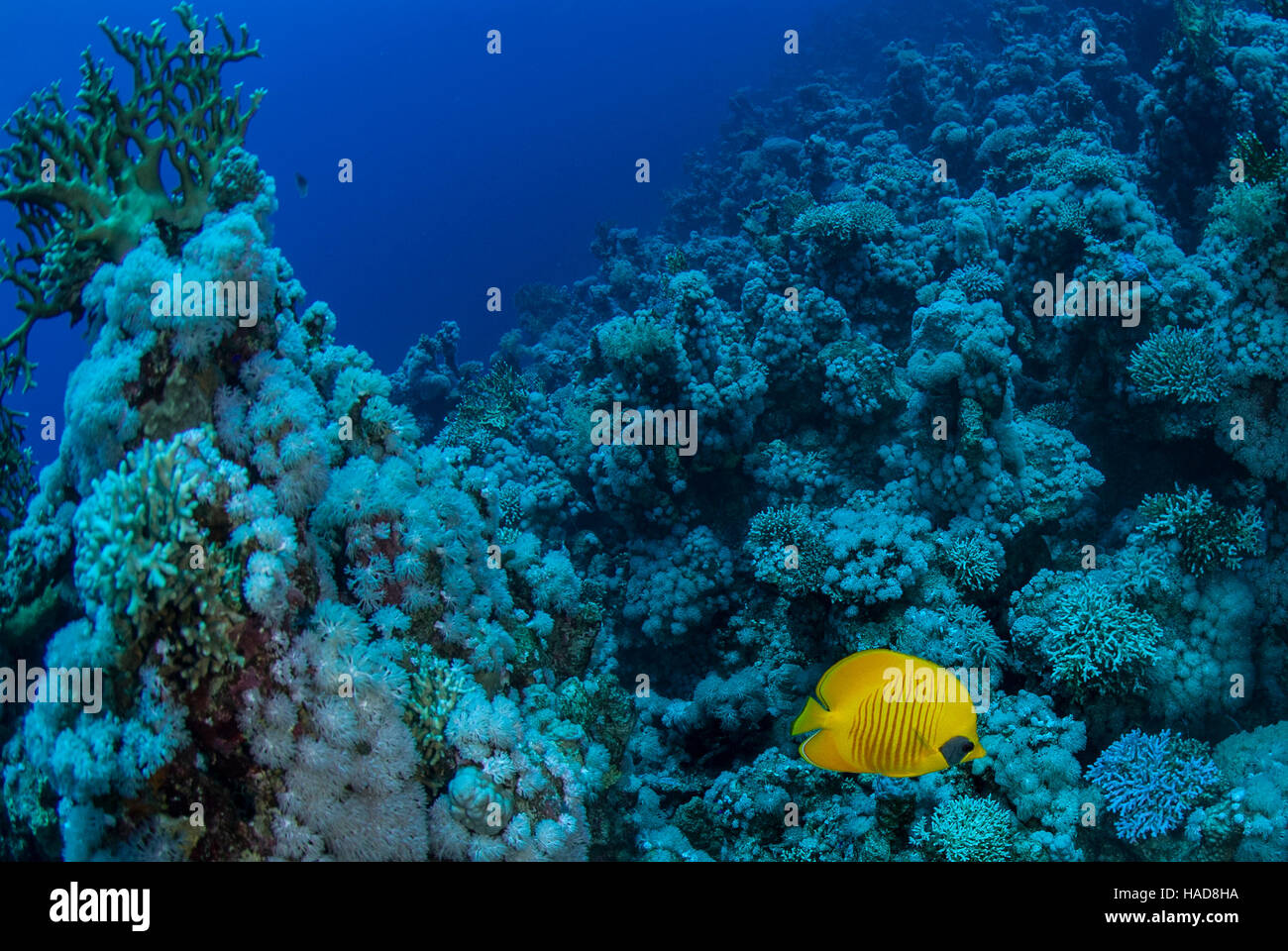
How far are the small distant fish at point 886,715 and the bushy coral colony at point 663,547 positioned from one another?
62.9 inches

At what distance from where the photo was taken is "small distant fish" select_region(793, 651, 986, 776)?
239cm

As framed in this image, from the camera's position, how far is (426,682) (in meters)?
3.33

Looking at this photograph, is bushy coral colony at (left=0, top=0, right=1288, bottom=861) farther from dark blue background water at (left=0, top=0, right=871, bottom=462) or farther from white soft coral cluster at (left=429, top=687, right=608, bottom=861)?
dark blue background water at (left=0, top=0, right=871, bottom=462)

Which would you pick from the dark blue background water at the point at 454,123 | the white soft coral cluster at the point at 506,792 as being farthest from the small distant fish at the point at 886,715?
the dark blue background water at the point at 454,123

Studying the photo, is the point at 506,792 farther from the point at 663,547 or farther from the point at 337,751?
the point at 663,547

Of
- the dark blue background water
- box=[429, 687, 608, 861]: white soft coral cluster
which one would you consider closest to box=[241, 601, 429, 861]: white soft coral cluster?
box=[429, 687, 608, 861]: white soft coral cluster

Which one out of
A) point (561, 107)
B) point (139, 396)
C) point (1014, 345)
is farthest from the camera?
point (561, 107)

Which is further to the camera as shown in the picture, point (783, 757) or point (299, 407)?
point (783, 757)

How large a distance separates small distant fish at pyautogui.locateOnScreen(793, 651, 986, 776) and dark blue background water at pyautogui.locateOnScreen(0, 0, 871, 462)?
4253 centimetres

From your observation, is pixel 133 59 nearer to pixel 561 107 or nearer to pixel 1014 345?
pixel 1014 345

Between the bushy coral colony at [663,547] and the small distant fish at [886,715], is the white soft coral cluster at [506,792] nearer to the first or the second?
the bushy coral colony at [663,547]

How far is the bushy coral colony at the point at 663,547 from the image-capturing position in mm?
2904
